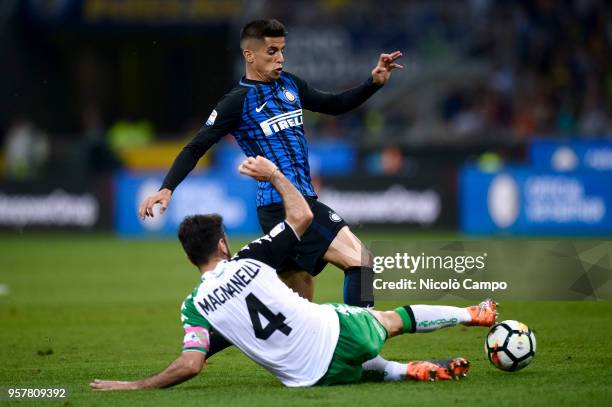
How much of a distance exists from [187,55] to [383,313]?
25667mm

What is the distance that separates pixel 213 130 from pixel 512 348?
2.47m

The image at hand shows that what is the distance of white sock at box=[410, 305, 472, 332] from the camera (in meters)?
6.82

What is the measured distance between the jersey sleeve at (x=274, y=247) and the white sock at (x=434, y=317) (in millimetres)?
984

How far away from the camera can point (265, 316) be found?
6363mm

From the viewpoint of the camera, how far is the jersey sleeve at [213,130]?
727 cm

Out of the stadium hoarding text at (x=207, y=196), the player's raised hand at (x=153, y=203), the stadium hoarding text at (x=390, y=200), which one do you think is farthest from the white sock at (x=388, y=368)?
the stadium hoarding text at (x=207, y=196)

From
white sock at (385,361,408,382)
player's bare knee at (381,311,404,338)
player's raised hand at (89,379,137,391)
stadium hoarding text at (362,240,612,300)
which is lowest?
player's raised hand at (89,379,137,391)

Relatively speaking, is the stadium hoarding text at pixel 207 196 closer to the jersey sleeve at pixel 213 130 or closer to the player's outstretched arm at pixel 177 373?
the jersey sleeve at pixel 213 130

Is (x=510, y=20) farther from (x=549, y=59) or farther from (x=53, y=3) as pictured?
(x=53, y=3)

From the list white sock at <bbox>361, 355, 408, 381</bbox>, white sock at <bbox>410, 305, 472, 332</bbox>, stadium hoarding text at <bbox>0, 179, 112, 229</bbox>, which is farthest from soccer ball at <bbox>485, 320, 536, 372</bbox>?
stadium hoarding text at <bbox>0, 179, 112, 229</bbox>

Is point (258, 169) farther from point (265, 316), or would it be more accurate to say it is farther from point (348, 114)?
point (348, 114)

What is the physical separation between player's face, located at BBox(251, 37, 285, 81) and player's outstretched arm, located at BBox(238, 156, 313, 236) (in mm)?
1360

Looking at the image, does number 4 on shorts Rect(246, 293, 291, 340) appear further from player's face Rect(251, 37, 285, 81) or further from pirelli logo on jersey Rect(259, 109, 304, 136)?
player's face Rect(251, 37, 285, 81)

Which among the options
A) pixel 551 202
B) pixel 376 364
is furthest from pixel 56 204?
pixel 376 364
